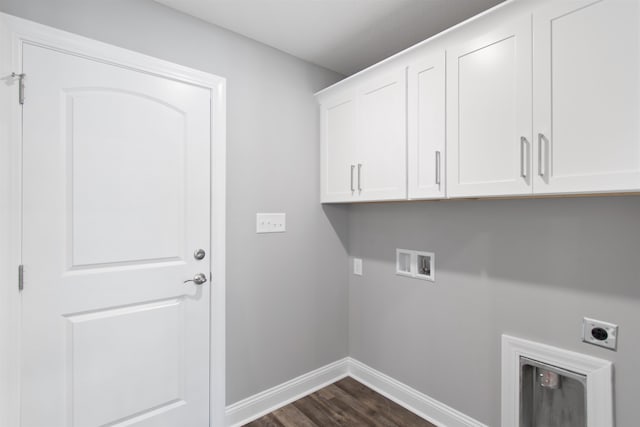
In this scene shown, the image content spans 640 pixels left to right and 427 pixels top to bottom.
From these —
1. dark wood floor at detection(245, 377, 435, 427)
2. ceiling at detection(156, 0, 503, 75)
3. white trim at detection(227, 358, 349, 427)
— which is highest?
ceiling at detection(156, 0, 503, 75)

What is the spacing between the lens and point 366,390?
2.33 metres

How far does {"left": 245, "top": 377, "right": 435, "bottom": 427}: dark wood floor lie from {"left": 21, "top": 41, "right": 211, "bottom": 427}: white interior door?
1.74 feet

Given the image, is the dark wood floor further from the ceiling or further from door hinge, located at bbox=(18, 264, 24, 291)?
the ceiling

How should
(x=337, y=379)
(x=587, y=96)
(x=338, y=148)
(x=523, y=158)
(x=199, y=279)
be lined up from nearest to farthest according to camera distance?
(x=587, y=96) < (x=523, y=158) < (x=199, y=279) < (x=338, y=148) < (x=337, y=379)

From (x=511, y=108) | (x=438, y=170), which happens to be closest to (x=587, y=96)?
(x=511, y=108)

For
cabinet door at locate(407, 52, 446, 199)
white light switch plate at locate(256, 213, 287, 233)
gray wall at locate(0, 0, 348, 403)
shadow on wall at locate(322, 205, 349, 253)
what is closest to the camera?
cabinet door at locate(407, 52, 446, 199)

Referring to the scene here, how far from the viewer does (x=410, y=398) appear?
2.11 metres

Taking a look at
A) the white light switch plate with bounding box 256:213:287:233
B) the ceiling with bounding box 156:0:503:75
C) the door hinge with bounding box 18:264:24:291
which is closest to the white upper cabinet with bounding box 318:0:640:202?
the ceiling with bounding box 156:0:503:75

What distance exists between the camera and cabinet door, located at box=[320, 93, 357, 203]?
2109 millimetres

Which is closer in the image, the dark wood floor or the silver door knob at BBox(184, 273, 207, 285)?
the silver door knob at BBox(184, 273, 207, 285)

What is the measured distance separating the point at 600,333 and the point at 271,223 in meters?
1.81

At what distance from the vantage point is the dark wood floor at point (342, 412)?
1974 millimetres

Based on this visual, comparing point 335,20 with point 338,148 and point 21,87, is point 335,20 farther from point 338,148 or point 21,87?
point 21,87

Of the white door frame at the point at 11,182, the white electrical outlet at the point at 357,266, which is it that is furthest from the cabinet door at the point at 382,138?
the white door frame at the point at 11,182
